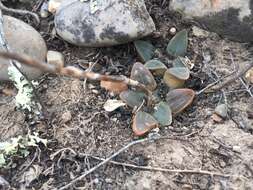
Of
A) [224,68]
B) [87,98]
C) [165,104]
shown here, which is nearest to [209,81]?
[224,68]

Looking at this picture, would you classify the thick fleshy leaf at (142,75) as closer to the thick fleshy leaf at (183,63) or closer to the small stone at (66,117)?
the thick fleshy leaf at (183,63)

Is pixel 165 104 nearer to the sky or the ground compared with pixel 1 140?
nearer to the sky

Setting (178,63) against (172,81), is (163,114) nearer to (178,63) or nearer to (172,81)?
(172,81)

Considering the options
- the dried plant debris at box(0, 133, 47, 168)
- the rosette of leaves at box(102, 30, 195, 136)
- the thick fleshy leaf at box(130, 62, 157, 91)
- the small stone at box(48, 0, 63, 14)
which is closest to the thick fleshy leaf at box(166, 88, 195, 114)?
the rosette of leaves at box(102, 30, 195, 136)

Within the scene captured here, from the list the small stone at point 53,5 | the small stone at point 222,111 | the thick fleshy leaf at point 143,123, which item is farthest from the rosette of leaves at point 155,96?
the small stone at point 53,5

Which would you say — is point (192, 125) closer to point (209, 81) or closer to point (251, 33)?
point (209, 81)

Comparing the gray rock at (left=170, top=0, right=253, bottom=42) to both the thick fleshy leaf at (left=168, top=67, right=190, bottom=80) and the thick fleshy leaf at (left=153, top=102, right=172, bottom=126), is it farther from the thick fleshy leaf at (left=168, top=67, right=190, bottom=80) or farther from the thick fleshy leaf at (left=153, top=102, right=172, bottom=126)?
the thick fleshy leaf at (left=153, top=102, right=172, bottom=126)

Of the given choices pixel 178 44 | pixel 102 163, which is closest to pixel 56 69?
pixel 102 163
